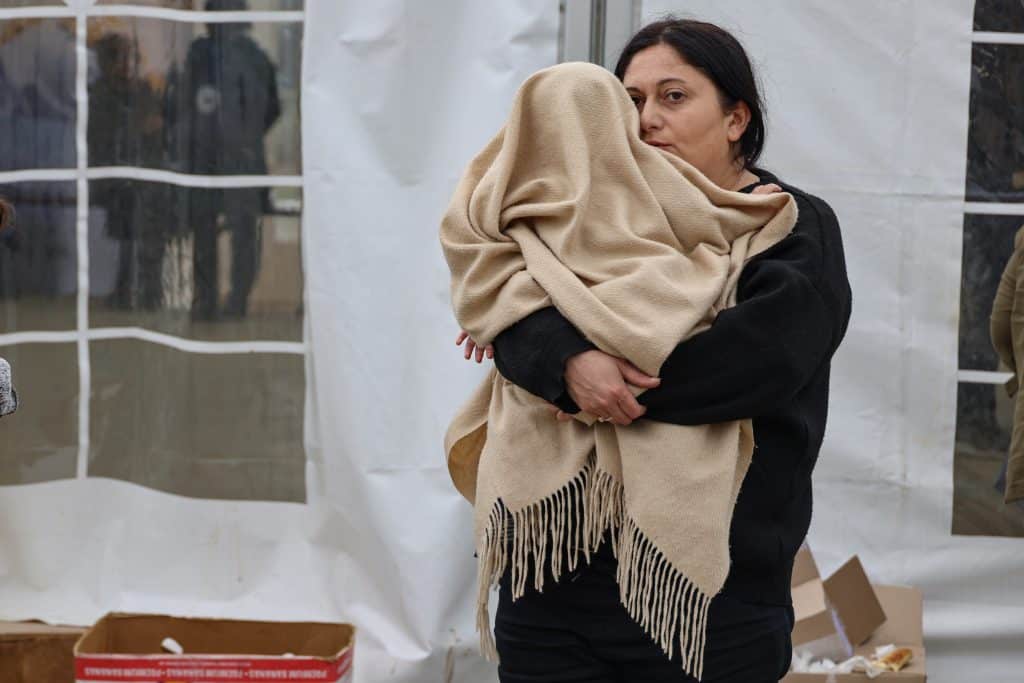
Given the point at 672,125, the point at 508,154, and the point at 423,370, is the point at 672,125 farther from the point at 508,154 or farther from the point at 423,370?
the point at 423,370

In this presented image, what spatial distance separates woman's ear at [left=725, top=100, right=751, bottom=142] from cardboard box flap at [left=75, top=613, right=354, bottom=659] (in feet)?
5.40

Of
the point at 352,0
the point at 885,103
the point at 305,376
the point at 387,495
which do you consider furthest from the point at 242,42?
the point at 885,103

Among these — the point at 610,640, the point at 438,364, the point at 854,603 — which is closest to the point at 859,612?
the point at 854,603

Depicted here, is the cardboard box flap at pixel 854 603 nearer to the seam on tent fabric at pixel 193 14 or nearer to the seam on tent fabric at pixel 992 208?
the seam on tent fabric at pixel 992 208

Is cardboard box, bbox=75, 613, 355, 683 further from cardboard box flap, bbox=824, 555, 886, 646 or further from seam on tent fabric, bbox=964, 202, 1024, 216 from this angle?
seam on tent fabric, bbox=964, 202, 1024, 216

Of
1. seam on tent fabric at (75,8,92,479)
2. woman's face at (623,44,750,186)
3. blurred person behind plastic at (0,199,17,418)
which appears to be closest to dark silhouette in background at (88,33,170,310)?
seam on tent fabric at (75,8,92,479)

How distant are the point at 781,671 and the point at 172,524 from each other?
1.96 metres

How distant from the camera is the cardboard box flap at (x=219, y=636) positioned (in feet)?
9.73

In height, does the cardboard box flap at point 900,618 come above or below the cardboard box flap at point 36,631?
above

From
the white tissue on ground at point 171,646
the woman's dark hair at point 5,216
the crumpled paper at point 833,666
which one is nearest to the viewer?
the woman's dark hair at point 5,216

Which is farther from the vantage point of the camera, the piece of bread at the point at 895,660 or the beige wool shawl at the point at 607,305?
the piece of bread at the point at 895,660

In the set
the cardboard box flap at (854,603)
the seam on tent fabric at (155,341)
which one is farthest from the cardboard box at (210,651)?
the cardboard box flap at (854,603)

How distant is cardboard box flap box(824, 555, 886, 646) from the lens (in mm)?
2771

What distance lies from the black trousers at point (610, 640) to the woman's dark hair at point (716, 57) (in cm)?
57
